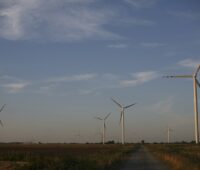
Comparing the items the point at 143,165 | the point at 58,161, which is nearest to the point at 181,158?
the point at 143,165

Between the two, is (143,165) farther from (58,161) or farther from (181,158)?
(58,161)

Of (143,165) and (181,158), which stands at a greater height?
(181,158)

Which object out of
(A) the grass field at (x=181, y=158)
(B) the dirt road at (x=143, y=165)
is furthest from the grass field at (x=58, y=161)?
(A) the grass field at (x=181, y=158)

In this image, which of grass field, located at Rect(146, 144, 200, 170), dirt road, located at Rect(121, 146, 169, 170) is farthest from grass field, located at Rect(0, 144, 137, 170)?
grass field, located at Rect(146, 144, 200, 170)

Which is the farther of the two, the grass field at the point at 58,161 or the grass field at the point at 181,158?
the grass field at the point at 181,158

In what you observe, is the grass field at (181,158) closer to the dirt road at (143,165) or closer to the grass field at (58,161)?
the dirt road at (143,165)

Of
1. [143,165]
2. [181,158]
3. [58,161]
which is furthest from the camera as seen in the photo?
[181,158]

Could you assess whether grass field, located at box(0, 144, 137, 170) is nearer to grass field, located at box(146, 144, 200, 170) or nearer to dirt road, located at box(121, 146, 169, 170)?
dirt road, located at box(121, 146, 169, 170)

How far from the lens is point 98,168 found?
34.7 metres

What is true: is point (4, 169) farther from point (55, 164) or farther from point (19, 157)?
point (19, 157)

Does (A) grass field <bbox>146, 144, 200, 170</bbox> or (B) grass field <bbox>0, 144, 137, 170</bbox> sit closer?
(B) grass field <bbox>0, 144, 137, 170</bbox>

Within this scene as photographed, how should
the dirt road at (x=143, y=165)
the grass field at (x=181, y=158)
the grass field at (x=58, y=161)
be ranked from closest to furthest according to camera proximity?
1. the grass field at (x=58, y=161)
2. the grass field at (x=181, y=158)
3. the dirt road at (x=143, y=165)

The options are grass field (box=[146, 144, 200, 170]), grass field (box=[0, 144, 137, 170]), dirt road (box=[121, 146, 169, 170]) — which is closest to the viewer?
grass field (box=[0, 144, 137, 170])

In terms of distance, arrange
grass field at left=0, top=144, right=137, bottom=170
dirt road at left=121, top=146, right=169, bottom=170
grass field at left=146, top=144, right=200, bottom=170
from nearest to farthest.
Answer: grass field at left=0, top=144, right=137, bottom=170, grass field at left=146, top=144, right=200, bottom=170, dirt road at left=121, top=146, right=169, bottom=170
